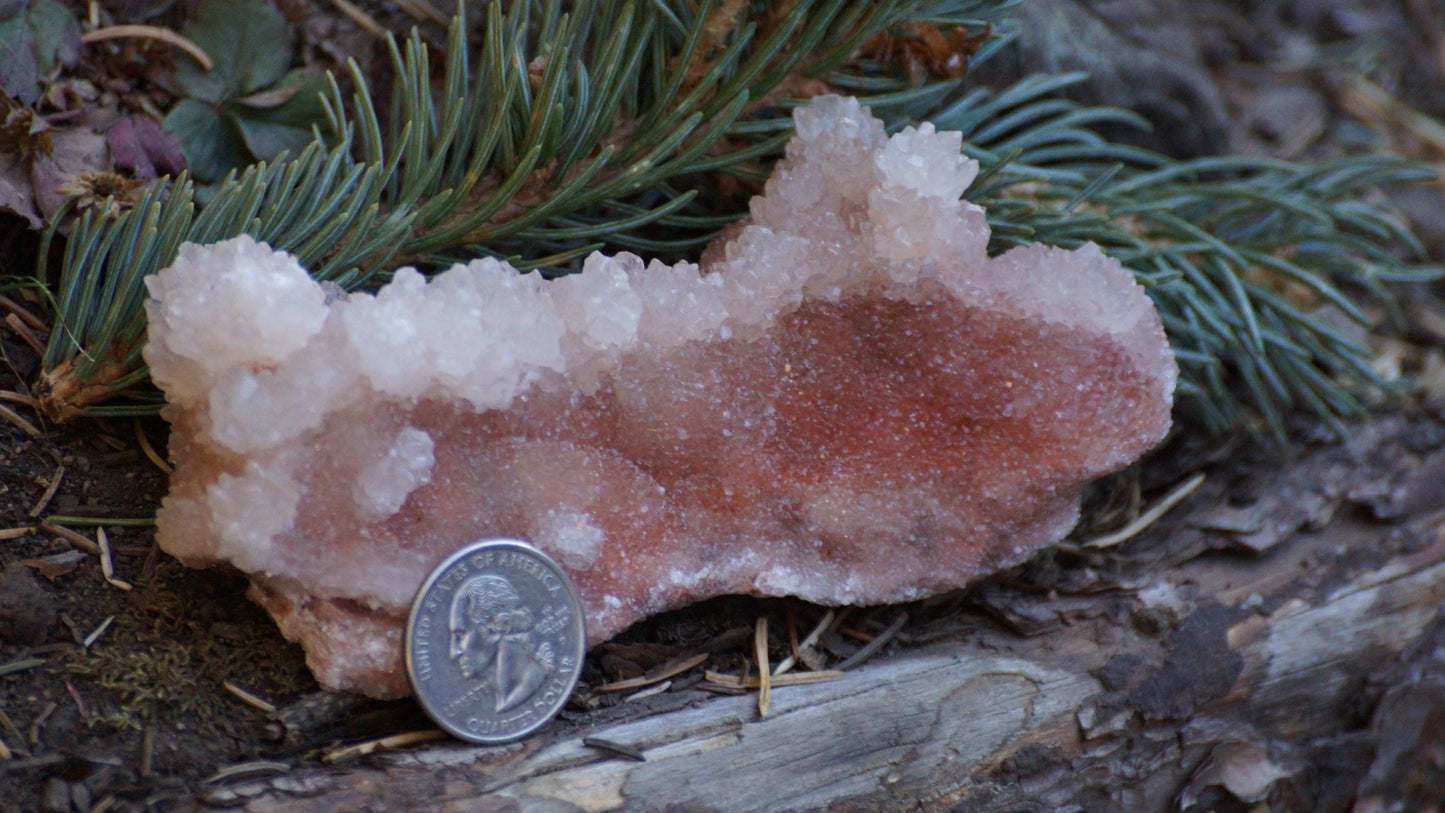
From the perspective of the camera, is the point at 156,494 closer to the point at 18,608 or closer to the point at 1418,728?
the point at 18,608

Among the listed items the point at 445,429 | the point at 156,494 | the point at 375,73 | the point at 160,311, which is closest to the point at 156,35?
the point at 375,73

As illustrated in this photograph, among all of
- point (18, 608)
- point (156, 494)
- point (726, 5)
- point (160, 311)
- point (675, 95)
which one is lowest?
point (18, 608)

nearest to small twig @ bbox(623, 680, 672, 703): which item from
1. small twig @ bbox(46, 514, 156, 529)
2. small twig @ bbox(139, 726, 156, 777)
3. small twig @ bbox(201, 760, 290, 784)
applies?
small twig @ bbox(201, 760, 290, 784)

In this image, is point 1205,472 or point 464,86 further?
point 1205,472

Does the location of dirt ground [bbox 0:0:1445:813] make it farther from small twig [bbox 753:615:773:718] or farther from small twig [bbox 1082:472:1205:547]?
small twig [bbox 1082:472:1205:547]

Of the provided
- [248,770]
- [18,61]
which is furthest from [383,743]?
[18,61]

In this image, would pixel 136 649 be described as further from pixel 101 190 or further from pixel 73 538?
pixel 101 190
